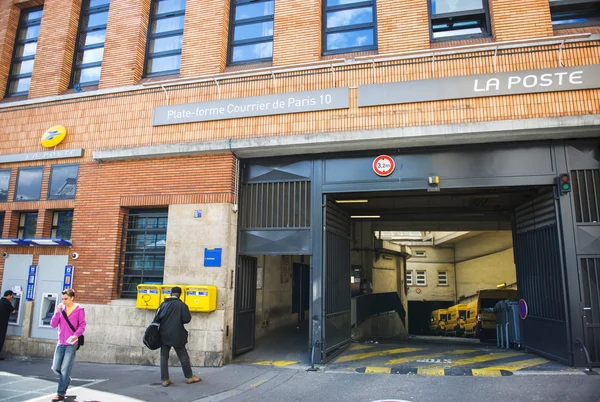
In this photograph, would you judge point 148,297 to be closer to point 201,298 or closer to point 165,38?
point 201,298

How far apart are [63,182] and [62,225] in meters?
1.11

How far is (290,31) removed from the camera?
32.1ft

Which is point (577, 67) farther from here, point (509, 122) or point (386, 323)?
point (386, 323)

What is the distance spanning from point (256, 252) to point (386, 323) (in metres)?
10.3

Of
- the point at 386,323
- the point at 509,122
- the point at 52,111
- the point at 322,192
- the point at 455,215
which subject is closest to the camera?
the point at 509,122

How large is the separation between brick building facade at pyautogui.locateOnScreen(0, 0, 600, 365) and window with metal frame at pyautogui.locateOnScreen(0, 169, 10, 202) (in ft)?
0.66

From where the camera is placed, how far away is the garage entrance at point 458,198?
800cm

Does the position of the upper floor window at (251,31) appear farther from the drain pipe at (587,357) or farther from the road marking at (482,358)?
the drain pipe at (587,357)

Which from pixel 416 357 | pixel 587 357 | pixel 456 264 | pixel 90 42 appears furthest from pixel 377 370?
pixel 456 264

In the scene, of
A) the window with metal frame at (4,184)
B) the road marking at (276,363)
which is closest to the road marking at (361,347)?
the road marking at (276,363)

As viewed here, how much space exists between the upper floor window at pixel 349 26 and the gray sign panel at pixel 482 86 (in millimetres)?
1565

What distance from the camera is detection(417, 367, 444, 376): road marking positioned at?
25.1ft

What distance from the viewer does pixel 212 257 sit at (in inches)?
360

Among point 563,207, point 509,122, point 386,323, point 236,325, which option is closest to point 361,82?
point 509,122
